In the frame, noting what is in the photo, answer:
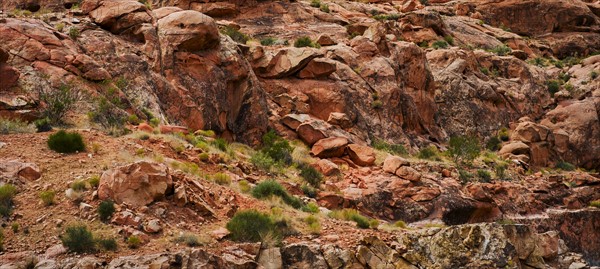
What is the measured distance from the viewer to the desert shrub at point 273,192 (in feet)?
68.9

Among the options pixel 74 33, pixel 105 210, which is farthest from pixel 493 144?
pixel 105 210

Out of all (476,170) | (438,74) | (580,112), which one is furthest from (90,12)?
(580,112)

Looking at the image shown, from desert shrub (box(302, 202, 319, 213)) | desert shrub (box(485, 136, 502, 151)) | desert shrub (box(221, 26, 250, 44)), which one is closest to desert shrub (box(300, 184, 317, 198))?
desert shrub (box(302, 202, 319, 213))

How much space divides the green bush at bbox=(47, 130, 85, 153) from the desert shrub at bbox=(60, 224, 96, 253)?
473 cm

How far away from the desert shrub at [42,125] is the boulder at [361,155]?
14112 millimetres

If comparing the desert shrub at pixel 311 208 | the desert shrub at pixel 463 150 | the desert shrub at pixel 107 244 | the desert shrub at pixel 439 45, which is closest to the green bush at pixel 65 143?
the desert shrub at pixel 107 244

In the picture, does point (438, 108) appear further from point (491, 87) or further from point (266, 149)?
point (266, 149)

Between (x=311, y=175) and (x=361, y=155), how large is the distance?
4.31m

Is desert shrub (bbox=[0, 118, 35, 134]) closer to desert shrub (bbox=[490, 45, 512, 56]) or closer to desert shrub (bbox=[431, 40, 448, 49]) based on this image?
desert shrub (bbox=[431, 40, 448, 49])

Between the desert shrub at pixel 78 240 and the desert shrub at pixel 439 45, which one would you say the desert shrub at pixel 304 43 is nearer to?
the desert shrub at pixel 439 45

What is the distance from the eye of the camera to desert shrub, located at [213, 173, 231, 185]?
68.1ft

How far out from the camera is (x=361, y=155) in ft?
98.3

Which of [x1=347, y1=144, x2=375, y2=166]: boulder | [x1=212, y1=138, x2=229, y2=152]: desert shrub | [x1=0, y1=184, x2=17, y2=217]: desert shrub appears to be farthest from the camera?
[x1=347, y1=144, x2=375, y2=166]: boulder

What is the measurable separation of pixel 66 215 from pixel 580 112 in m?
40.8
